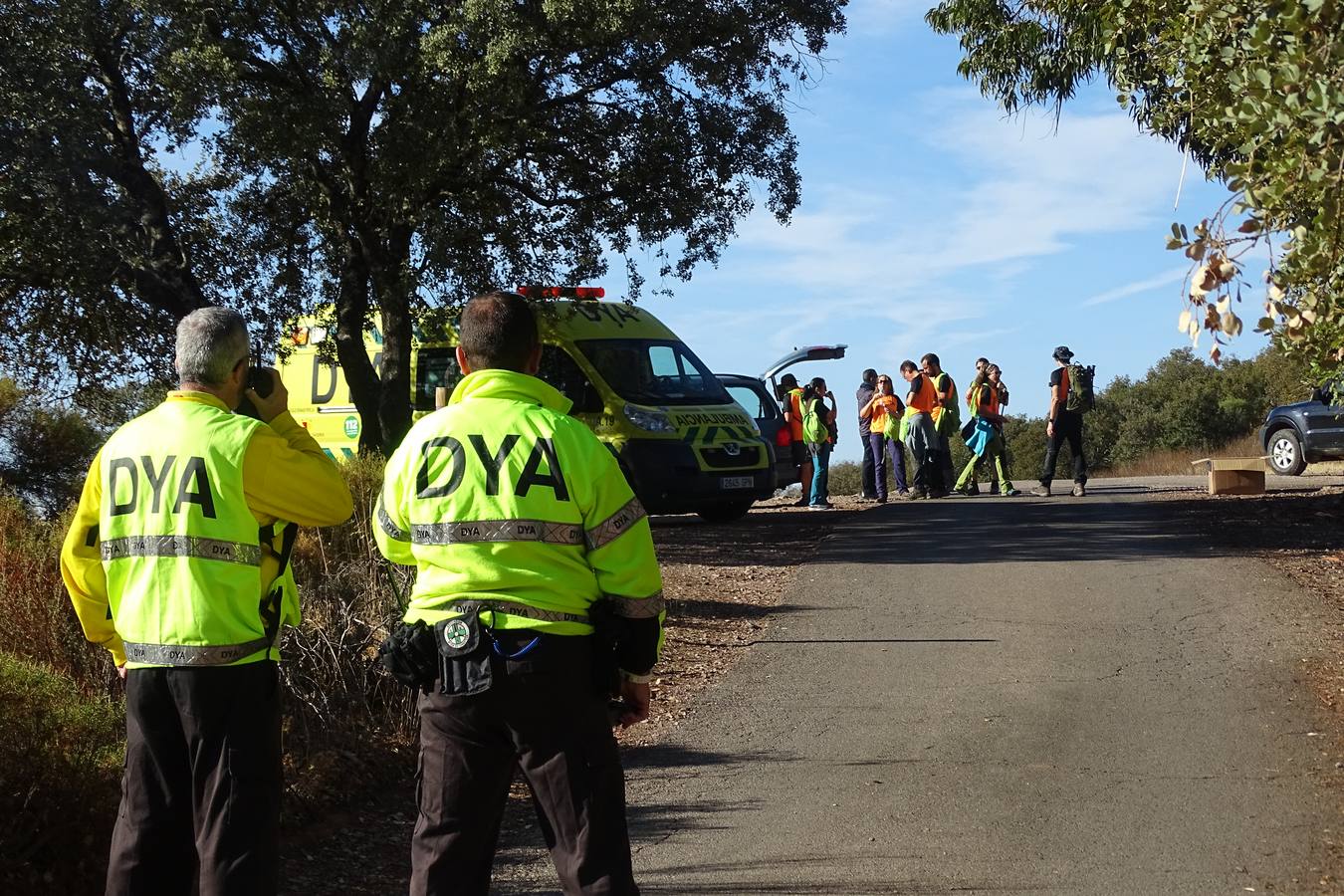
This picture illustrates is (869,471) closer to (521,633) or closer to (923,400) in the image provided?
(923,400)

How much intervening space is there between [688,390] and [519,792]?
35.2 ft

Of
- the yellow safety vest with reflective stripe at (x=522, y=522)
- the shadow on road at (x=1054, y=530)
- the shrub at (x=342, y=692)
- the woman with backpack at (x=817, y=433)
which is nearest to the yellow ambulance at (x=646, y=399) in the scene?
the shadow on road at (x=1054, y=530)

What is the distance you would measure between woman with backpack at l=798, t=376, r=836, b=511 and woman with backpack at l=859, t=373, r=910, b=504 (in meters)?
0.57

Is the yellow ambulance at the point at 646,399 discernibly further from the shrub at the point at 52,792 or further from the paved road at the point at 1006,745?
the shrub at the point at 52,792

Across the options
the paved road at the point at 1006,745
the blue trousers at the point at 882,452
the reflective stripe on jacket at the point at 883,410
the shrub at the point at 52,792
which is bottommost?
the paved road at the point at 1006,745

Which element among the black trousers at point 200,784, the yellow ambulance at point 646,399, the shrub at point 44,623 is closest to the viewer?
the black trousers at point 200,784

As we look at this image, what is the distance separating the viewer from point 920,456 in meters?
20.6

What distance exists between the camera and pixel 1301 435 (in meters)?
25.3

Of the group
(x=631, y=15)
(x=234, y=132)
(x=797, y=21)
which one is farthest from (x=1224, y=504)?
(x=234, y=132)

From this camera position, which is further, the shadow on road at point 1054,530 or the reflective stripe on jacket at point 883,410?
the reflective stripe on jacket at point 883,410

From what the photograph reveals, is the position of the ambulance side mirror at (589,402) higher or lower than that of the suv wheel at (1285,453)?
higher

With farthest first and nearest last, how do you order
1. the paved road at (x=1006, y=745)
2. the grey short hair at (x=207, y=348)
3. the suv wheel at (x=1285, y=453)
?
the suv wheel at (x=1285, y=453) → the paved road at (x=1006, y=745) → the grey short hair at (x=207, y=348)

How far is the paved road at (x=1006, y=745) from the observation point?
571cm

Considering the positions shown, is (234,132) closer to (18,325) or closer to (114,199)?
(114,199)
